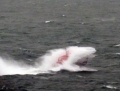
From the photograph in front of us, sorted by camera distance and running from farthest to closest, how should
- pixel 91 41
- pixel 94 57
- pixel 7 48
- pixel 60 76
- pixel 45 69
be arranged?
pixel 91 41 → pixel 7 48 → pixel 94 57 → pixel 45 69 → pixel 60 76

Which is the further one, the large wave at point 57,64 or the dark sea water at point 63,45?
the large wave at point 57,64

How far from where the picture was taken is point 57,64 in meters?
116

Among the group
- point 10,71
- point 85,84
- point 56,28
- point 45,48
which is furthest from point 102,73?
point 56,28

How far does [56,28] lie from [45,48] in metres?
36.5

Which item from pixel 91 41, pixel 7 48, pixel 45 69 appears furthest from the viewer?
pixel 91 41

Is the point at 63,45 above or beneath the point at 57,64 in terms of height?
above

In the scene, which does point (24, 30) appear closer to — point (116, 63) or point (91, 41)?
point (91, 41)

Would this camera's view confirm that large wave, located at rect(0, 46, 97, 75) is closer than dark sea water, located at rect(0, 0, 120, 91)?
No

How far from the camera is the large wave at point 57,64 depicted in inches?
4446

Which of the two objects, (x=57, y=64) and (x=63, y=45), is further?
(x=63, y=45)

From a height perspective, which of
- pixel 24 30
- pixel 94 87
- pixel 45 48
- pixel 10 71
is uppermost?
pixel 24 30

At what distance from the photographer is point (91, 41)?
148 meters

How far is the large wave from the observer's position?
113 metres

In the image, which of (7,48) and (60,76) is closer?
(60,76)
